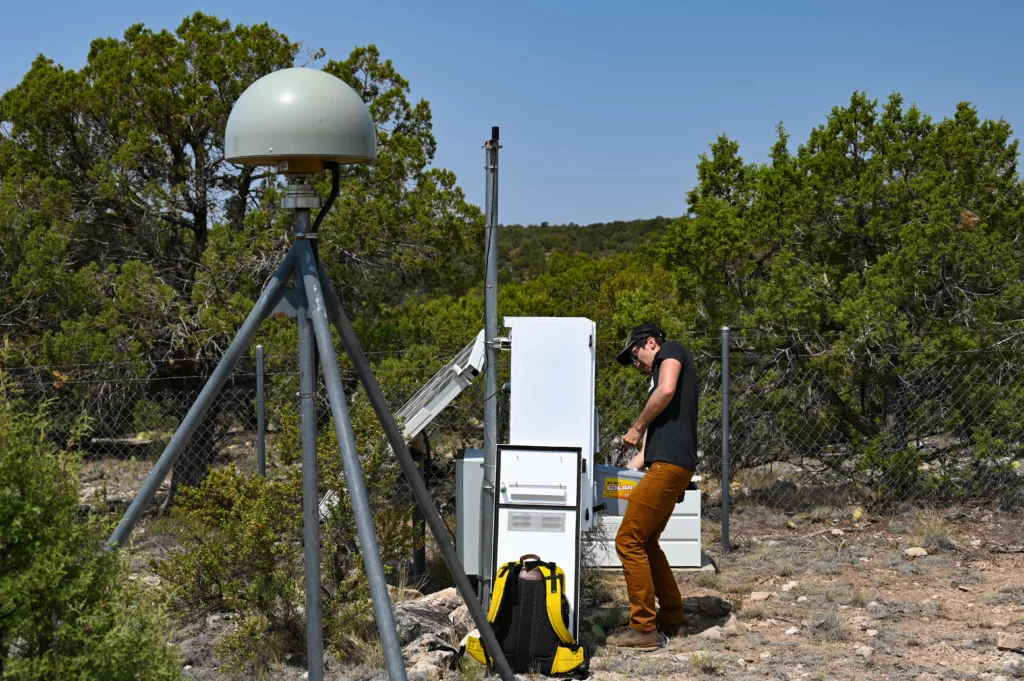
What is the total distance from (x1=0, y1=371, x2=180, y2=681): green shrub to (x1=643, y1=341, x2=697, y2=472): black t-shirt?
318cm

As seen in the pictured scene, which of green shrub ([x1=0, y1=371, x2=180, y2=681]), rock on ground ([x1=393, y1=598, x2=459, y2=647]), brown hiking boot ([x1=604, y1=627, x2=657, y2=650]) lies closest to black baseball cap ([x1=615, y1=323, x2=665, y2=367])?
brown hiking boot ([x1=604, y1=627, x2=657, y2=650])

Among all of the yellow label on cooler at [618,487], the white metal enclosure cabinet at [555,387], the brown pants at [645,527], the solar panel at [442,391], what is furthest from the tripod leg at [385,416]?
the yellow label on cooler at [618,487]

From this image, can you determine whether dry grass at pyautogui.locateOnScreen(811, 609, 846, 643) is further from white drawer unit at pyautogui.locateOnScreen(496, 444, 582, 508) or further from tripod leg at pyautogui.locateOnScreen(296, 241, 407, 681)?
tripod leg at pyautogui.locateOnScreen(296, 241, 407, 681)

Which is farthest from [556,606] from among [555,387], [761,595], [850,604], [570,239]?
[570,239]

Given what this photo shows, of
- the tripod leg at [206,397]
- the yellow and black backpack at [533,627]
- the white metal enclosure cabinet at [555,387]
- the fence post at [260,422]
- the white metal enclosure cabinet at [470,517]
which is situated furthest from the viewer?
the fence post at [260,422]

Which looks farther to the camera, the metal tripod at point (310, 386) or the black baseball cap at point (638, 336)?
the black baseball cap at point (638, 336)

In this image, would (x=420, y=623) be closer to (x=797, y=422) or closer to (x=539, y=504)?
(x=539, y=504)

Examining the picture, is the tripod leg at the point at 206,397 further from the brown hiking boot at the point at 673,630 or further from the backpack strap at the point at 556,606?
the brown hiking boot at the point at 673,630

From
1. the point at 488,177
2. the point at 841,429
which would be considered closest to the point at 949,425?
the point at 841,429

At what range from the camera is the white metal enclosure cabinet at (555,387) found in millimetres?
5832

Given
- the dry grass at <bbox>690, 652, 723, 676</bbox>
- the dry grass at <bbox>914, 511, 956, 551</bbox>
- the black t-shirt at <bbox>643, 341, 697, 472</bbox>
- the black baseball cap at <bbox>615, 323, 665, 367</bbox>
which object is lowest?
the dry grass at <bbox>690, 652, 723, 676</bbox>

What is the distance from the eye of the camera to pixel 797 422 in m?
9.09

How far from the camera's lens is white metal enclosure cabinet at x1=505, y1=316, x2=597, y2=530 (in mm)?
5832

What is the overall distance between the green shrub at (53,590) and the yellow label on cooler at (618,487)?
4103mm
